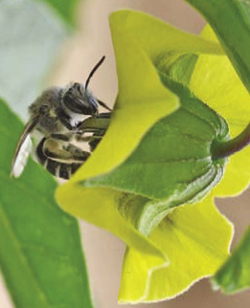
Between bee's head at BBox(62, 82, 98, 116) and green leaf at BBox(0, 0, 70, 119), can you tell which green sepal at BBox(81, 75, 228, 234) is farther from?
green leaf at BBox(0, 0, 70, 119)

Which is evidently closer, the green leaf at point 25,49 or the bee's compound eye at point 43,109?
the bee's compound eye at point 43,109

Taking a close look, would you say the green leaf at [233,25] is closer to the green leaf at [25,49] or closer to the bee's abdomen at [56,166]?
the bee's abdomen at [56,166]

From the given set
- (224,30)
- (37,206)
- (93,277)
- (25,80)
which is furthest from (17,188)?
(93,277)

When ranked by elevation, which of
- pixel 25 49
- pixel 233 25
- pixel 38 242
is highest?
pixel 233 25

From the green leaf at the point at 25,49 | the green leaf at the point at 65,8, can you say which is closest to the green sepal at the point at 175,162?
the green leaf at the point at 65,8

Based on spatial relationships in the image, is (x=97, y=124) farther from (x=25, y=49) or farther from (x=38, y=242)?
(x=25, y=49)

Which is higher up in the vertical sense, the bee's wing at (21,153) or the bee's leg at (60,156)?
the bee's wing at (21,153)

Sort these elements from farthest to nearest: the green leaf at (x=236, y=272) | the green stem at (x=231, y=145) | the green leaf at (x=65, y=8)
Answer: the green leaf at (x=65, y=8), the green stem at (x=231, y=145), the green leaf at (x=236, y=272)

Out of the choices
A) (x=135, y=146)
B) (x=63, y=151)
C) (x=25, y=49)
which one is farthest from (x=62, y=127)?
(x=25, y=49)
